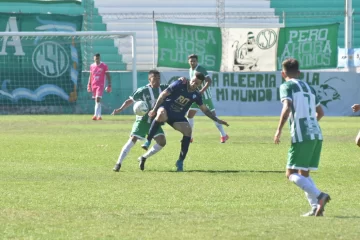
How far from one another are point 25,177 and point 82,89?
19776mm

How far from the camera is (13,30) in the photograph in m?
34.2

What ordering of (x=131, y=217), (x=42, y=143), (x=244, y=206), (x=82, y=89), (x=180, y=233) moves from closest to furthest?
(x=180, y=233)
(x=131, y=217)
(x=244, y=206)
(x=42, y=143)
(x=82, y=89)

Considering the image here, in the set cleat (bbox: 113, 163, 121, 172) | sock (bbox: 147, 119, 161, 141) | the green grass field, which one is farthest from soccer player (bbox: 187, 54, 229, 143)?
cleat (bbox: 113, 163, 121, 172)

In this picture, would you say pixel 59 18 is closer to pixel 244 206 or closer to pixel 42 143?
pixel 42 143

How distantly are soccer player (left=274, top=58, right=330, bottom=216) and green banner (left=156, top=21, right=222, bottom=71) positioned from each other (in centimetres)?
2346

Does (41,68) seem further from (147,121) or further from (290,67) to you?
(290,67)

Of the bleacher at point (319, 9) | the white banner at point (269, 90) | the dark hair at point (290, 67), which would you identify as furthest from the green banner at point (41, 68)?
the dark hair at point (290, 67)

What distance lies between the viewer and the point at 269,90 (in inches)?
1339

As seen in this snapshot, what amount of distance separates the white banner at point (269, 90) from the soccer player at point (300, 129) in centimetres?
2340

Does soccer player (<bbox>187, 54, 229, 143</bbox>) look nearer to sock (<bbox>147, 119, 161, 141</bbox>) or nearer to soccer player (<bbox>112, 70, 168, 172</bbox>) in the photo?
soccer player (<bbox>112, 70, 168, 172</bbox>)

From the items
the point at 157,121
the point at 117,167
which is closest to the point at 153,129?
the point at 157,121

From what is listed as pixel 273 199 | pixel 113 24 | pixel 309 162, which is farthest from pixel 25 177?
pixel 113 24

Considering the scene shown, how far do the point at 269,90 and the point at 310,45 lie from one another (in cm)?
219

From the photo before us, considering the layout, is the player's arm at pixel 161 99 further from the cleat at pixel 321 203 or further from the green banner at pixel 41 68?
the green banner at pixel 41 68
